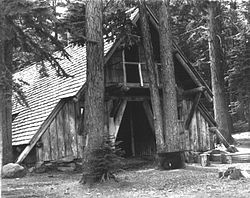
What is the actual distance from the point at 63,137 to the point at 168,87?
16.0 ft

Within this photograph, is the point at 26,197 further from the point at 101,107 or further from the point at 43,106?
the point at 43,106

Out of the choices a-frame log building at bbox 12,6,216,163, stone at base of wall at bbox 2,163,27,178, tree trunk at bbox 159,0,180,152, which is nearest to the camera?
stone at base of wall at bbox 2,163,27,178

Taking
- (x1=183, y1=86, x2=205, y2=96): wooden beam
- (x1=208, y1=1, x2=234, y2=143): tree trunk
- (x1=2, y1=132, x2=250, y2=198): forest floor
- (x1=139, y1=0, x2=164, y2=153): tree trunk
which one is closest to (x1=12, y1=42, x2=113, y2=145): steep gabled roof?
(x1=139, y1=0, x2=164, y2=153): tree trunk

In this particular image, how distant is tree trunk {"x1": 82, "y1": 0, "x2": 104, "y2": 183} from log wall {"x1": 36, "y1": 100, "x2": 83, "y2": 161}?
5646mm

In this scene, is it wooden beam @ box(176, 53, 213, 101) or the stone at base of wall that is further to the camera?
wooden beam @ box(176, 53, 213, 101)

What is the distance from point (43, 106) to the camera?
16609 mm

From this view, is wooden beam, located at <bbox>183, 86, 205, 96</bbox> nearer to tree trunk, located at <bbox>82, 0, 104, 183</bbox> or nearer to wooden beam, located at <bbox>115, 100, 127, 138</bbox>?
wooden beam, located at <bbox>115, 100, 127, 138</bbox>

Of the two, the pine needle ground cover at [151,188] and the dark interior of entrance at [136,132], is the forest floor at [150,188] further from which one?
the dark interior of entrance at [136,132]

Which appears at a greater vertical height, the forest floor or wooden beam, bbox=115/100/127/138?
wooden beam, bbox=115/100/127/138

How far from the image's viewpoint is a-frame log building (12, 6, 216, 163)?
15.4 metres

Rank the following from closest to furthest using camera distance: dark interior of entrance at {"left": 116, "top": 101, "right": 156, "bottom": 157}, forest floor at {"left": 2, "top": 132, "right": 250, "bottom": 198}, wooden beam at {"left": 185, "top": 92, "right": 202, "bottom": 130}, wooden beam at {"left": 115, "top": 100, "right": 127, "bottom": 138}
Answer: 1. forest floor at {"left": 2, "top": 132, "right": 250, "bottom": 198}
2. wooden beam at {"left": 115, "top": 100, "right": 127, "bottom": 138}
3. wooden beam at {"left": 185, "top": 92, "right": 202, "bottom": 130}
4. dark interior of entrance at {"left": 116, "top": 101, "right": 156, "bottom": 157}

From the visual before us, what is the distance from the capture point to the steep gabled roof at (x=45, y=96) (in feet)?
50.7

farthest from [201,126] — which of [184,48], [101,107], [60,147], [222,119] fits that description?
[184,48]

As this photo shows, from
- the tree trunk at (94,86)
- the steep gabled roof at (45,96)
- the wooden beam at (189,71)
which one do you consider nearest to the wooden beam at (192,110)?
the wooden beam at (189,71)
